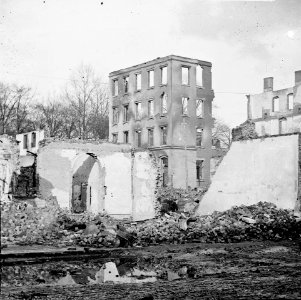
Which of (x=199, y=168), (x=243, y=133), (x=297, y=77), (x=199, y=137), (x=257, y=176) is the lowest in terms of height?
(x=257, y=176)

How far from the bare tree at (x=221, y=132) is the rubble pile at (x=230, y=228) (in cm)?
3699

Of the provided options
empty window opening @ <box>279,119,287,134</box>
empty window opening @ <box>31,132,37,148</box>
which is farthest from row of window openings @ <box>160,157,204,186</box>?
empty window opening @ <box>31,132,37,148</box>

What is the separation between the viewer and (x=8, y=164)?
2052cm

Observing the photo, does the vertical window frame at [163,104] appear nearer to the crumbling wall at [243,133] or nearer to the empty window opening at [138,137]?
the empty window opening at [138,137]

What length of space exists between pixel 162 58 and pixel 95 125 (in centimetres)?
1144

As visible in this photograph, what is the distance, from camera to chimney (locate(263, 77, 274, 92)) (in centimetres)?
4306

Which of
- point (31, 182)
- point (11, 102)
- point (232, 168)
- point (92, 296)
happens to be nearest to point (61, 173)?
point (31, 182)

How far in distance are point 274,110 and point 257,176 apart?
72.0 feet

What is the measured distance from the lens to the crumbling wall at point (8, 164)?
20.1 meters

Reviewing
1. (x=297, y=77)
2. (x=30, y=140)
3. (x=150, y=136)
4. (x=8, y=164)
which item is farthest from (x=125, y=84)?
(x=8, y=164)

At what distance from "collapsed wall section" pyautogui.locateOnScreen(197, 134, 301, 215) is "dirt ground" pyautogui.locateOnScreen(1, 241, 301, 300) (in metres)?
5.56

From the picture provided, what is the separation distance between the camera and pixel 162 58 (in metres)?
36.9

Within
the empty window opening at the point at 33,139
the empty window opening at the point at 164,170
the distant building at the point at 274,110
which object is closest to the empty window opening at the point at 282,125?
the distant building at the point at 274,110

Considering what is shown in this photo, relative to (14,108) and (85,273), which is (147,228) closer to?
(85,273)
